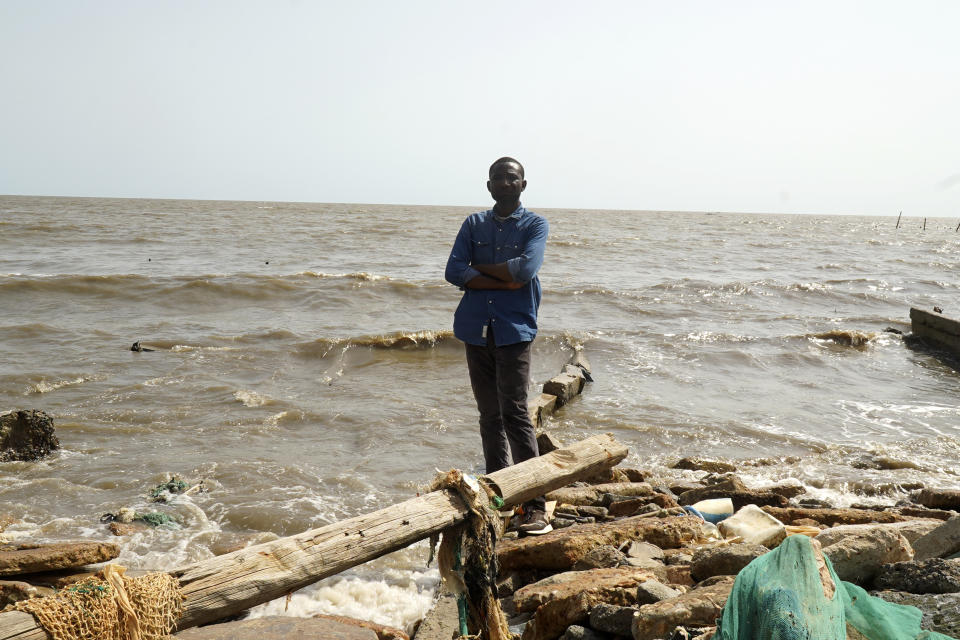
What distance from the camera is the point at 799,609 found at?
2.21 meters

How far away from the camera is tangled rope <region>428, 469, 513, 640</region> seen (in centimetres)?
315

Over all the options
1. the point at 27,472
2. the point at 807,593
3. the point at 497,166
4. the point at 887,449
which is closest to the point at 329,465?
the point at 27,472

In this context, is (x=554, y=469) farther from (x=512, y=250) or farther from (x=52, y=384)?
(x=52, y=384)

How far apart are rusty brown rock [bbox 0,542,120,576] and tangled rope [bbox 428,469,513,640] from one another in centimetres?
214

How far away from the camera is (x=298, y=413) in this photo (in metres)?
8.36

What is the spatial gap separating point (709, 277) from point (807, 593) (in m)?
21.8

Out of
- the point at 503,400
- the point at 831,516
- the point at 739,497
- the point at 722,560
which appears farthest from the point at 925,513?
the point at 503,400

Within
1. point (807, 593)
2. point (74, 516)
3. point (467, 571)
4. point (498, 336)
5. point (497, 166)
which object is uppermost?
point (497, 166)

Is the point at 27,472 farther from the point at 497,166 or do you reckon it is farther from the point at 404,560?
the point at 497,166

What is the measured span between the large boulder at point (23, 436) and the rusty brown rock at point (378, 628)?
449 centimetres

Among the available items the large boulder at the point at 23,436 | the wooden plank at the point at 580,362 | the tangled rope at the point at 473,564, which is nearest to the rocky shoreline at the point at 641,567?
the tangled rope at the point at 473,564

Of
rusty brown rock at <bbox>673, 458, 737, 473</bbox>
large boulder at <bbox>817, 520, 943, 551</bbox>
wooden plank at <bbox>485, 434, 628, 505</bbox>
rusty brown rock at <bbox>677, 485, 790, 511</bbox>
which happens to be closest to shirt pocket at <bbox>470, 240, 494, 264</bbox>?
wooden plank at <bbox>485, 434, 628, 505</bbox>

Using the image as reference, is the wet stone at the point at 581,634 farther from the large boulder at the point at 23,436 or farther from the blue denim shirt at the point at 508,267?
the large boulder at the point at 23,436

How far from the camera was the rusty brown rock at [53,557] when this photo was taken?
374cm
